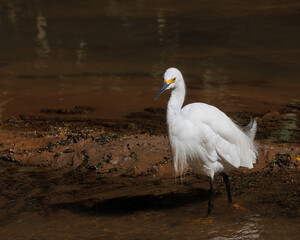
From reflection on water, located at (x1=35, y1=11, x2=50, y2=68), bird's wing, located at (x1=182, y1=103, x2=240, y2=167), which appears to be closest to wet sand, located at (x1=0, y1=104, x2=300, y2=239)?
bird's wing, located at (x1=182, y1=103, x2=240, y2=167)

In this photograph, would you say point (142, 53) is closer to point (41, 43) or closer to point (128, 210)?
point (41, 43)

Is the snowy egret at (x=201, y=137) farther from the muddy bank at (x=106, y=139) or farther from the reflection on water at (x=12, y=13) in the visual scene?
the reflection on water at (x=12, y=13)

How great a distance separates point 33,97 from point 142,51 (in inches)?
180

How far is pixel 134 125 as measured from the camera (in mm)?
8039

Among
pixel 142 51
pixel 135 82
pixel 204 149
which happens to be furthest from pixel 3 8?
pixel 204 149

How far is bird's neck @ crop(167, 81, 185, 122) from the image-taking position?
5.21m

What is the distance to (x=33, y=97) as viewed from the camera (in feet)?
32.8

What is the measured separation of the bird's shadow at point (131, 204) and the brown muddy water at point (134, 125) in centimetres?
2

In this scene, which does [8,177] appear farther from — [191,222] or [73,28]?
[73,28]

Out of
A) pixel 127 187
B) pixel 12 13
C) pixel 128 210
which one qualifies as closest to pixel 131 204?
pixel 128 210

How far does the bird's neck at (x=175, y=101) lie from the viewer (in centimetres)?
521

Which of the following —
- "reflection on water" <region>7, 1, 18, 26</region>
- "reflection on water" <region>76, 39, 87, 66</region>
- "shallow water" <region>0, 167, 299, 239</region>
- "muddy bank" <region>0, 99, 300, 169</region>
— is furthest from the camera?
"reflection on water" <region>7, 1, 18, 26</region>

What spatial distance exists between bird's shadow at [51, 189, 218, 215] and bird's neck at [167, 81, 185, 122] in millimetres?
1062

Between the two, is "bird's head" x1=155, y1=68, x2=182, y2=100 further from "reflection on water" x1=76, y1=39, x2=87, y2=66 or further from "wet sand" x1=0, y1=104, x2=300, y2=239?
"reflection on water" x1=76, y1=39, x2=87, y2=66
